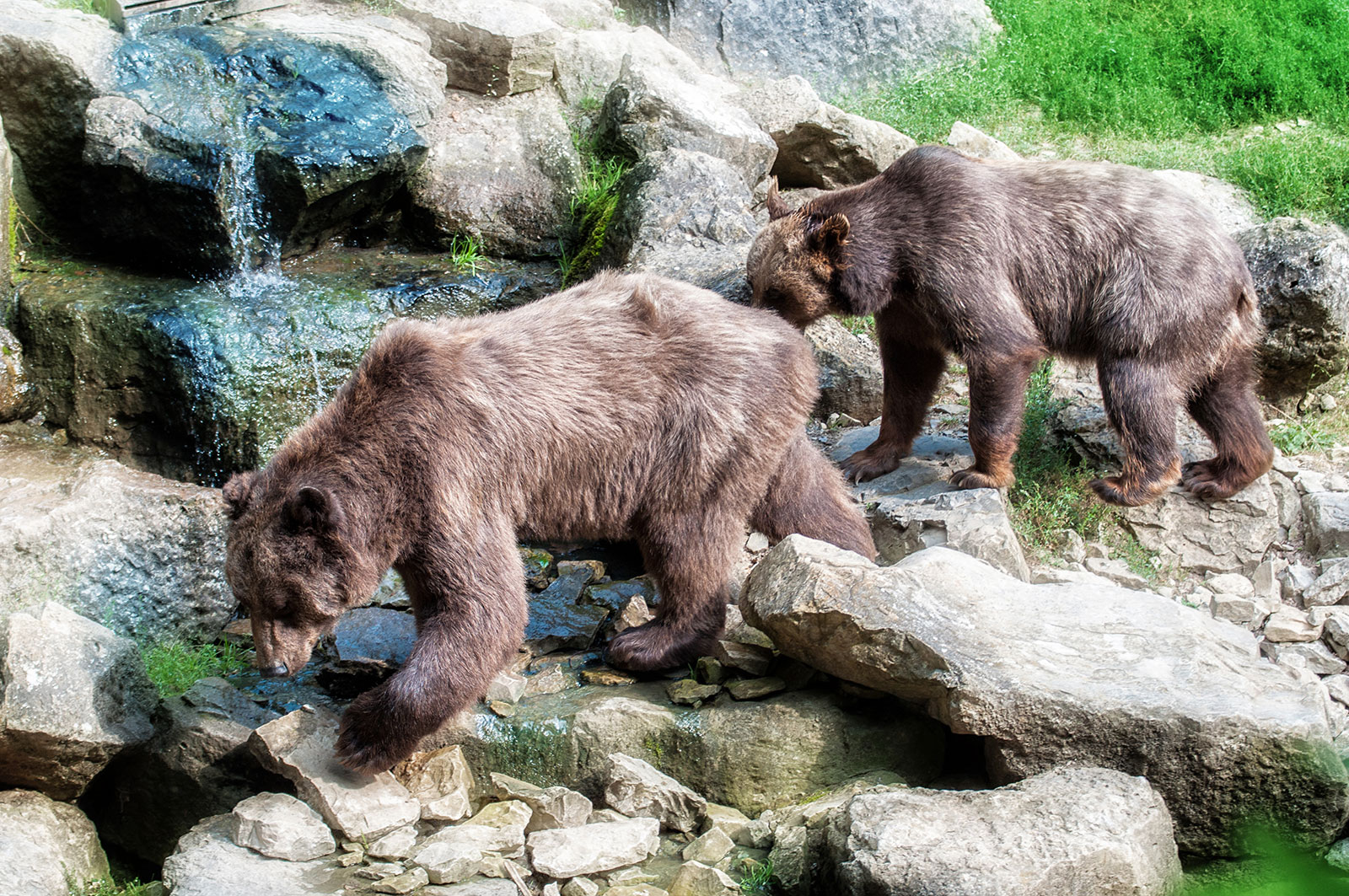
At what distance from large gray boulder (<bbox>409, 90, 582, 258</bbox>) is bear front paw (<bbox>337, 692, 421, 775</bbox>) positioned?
18.1ft

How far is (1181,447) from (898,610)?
12.6 ft

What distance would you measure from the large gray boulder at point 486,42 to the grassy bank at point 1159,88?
4.12 metres

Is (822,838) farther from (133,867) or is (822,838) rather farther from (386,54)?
(386,54)

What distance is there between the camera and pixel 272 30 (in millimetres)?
9438

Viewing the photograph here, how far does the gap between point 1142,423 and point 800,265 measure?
2.15 m

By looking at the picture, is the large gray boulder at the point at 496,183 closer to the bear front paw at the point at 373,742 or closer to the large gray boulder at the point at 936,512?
the large gray boulder at the point at 936,512

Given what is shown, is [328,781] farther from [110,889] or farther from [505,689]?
[110,889]

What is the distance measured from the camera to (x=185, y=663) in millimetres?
5992

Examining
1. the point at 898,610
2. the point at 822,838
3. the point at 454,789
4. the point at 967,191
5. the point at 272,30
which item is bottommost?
the point at 454,789

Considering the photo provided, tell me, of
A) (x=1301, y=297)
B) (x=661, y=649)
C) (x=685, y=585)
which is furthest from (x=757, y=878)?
(x=1301, y=297)

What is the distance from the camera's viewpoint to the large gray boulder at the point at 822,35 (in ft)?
42.9

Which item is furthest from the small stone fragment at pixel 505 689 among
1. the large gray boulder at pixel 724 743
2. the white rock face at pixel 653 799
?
the white rock face at pixel 653 799

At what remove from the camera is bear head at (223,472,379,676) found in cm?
458

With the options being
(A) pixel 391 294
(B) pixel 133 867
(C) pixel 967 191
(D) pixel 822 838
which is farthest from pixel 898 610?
(A) pixel 391 294
